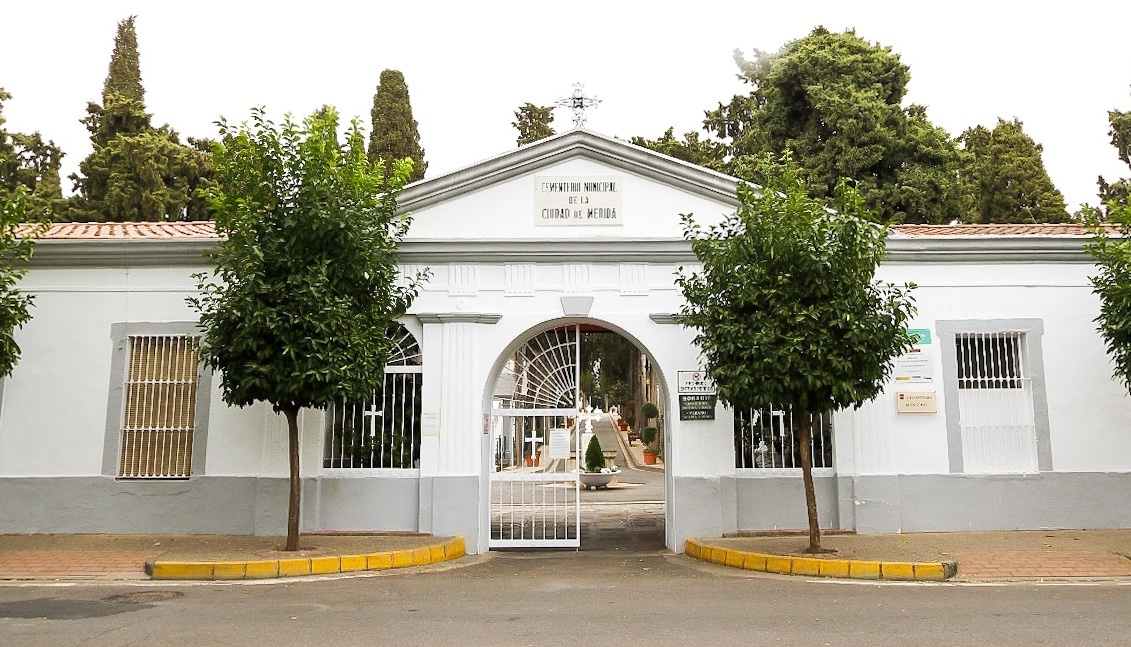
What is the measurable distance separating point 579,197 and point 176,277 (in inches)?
227

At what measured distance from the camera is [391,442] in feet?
39.5

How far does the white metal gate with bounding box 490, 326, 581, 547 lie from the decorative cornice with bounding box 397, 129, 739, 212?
7.72 ft

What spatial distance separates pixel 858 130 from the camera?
22.8 metres

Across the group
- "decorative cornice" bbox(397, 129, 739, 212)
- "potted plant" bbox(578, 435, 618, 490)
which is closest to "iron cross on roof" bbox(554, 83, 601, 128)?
"decorative cornice" bbox(397, 129, 739, 212)

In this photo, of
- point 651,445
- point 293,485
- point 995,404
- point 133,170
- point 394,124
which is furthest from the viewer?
point 651,445

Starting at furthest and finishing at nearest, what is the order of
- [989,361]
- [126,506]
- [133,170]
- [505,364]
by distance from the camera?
[133,170] → [505,364] → [989,361] → [126,506]

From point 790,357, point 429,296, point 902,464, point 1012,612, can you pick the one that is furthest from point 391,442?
point 1012,612

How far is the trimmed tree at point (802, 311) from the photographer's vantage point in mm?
9836

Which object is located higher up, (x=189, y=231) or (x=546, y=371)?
(x=189, y=231)

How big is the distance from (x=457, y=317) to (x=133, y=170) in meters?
16.7

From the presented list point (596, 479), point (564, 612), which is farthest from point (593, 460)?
point (564, 612)

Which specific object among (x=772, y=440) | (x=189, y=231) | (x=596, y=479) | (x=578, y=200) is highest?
→ (x=578, y=200)

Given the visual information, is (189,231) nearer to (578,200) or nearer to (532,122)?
(578,200)

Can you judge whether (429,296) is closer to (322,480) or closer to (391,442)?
(391,442)
